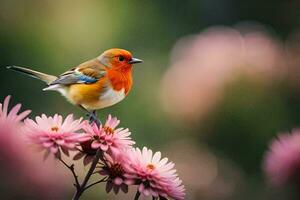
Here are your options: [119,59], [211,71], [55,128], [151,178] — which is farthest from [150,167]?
[211,71]

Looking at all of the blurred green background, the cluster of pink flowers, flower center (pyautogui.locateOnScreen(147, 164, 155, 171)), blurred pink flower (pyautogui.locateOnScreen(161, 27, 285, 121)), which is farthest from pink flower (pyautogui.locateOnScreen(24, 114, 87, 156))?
blurred pink flower (pyautogui.locateOnScreen(161, 27, 285, 121))

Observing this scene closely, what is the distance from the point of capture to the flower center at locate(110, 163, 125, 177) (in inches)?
45.8

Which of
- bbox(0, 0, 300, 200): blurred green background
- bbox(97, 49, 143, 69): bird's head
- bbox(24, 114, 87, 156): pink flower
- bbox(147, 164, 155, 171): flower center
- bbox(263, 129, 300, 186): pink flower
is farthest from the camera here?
bbox(0, 0, 300, 200): blurred green background

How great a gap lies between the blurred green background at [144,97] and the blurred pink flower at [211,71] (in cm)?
6

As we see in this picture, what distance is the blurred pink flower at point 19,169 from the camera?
800 mm

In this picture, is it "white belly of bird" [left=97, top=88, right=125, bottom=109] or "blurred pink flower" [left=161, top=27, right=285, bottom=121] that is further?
"blurred pink flower" [left=161, top=27, right=285, bottom=121]

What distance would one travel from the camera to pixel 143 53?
429cm

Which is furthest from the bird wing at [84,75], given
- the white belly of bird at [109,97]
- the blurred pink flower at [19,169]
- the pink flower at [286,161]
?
the blurred pink flower at [19,169]

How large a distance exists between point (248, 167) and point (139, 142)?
62cm

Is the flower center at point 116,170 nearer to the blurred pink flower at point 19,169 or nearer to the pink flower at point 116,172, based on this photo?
the pink flower at point 116,172

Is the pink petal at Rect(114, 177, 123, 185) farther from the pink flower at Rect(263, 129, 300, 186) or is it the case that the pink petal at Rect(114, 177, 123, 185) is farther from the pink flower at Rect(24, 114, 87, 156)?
the pink flower at Rect(263, 129, 300, 186)

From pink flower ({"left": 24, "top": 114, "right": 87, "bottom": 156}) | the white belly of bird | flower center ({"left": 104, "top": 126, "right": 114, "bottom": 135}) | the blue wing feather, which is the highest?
the blue wing feather

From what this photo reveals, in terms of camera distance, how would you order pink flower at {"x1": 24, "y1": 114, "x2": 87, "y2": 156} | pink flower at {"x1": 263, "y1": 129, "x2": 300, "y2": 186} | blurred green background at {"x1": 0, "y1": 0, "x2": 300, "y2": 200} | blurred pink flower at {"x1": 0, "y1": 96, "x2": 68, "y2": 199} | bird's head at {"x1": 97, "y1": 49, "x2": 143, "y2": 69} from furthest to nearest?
blurred green background at {"x1": 0, "y1": 0, "x2": 300, "y2": 200} → bird's head at {"x1": 97, "y1": 49, "x2": 143, "y2": 69} → pink flower at {"x1": 263, "y1": 129, "x2": 300, "y2": 186} → pink flower at {"x1": 24, "y1": 114, "x2": 87, "y2": 156} → blurred pink flower at {"x1": 0, "y1": 96, "x2": 68, "y2": 199}

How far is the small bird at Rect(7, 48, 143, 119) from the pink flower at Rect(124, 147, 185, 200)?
0.64 m
